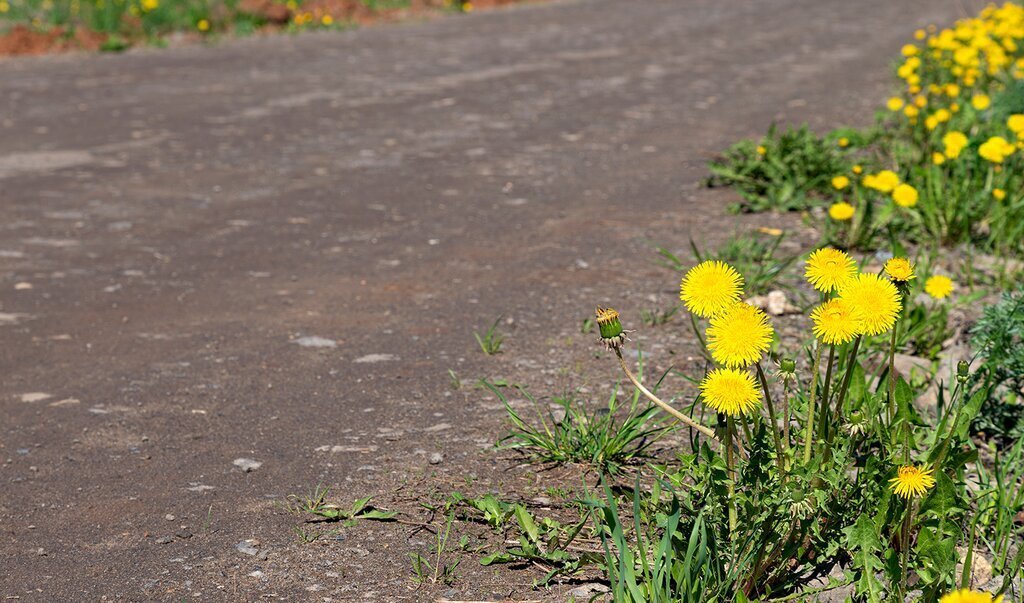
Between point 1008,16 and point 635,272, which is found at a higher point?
point 1008,16

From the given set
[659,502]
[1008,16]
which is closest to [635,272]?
[659,502]

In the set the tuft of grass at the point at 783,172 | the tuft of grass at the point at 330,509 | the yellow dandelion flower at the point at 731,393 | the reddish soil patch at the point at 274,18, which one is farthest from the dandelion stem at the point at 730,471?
the reddish soil patch at the point at 274,18

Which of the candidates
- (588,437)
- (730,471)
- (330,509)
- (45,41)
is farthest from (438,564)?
(45,41)

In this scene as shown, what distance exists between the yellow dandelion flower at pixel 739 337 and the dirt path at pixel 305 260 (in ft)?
2.70

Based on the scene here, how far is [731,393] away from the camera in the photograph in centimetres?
212

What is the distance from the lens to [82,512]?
2934 mm

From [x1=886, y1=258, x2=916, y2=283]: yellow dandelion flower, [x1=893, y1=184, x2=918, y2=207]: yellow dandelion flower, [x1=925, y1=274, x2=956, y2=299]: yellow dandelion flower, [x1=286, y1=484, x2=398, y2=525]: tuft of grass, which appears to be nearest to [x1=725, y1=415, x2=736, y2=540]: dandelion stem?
[x1=886, y1=258, x2=916, y2=283]: yellow dandelion flower

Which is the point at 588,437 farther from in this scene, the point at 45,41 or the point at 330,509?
the point at 45,41

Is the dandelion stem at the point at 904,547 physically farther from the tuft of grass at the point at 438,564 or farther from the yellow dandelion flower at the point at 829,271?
the tuft of grass at the point at 438,564

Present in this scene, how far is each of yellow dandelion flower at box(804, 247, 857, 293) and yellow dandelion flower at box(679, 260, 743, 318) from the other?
6.7 inches

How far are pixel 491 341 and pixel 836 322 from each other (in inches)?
75.6

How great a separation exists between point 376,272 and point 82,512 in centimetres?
204

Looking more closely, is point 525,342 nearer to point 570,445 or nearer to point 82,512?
point 570,445

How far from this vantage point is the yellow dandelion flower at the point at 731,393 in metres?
2.11
